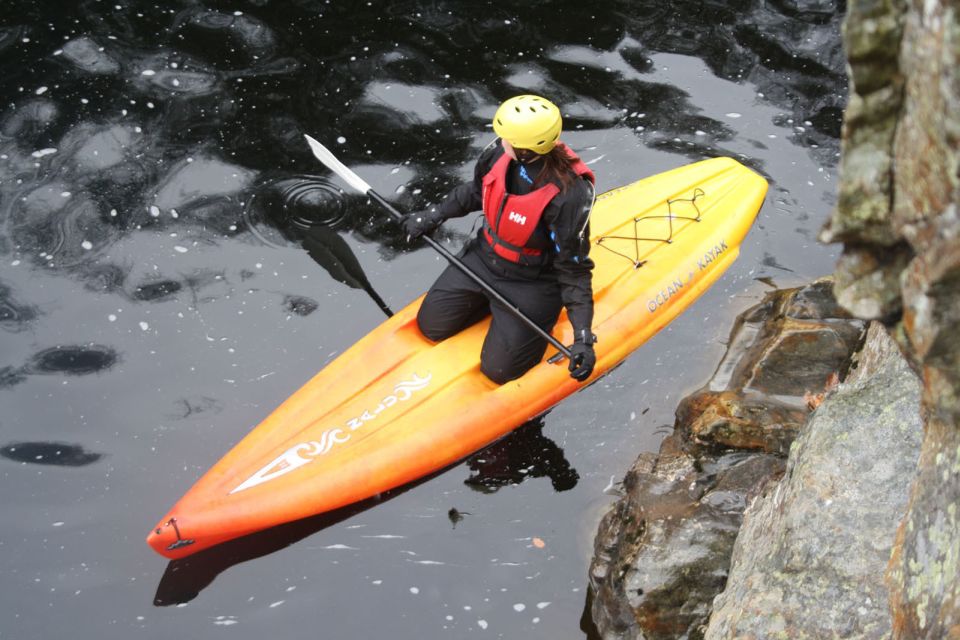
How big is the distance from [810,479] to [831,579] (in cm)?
36

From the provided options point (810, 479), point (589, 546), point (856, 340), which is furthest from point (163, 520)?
point (856, 340)

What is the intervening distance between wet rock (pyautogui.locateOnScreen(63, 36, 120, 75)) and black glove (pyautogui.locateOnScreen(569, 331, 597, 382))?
14.4 ft

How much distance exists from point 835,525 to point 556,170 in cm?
197


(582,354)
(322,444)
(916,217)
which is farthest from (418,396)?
(916,217)

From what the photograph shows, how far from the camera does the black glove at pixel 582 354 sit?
14.7 ft

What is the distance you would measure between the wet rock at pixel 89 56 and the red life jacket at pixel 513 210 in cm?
377

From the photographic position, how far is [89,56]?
7.06 m

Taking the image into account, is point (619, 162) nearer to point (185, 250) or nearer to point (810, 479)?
point (185, 250)

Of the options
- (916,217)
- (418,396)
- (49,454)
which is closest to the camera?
(916,217)

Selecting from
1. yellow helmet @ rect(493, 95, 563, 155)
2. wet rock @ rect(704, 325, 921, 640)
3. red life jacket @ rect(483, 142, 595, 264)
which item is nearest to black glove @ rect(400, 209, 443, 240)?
red life jacket @ rect(483, 142, 595, 264)

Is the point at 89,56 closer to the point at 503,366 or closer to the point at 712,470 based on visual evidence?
the point at 503,366

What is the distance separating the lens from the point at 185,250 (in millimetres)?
5922

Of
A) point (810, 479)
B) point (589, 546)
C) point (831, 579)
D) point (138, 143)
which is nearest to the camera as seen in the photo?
point (831, 579)

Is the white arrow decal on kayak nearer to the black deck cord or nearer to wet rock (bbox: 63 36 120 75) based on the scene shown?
the black deck cord
